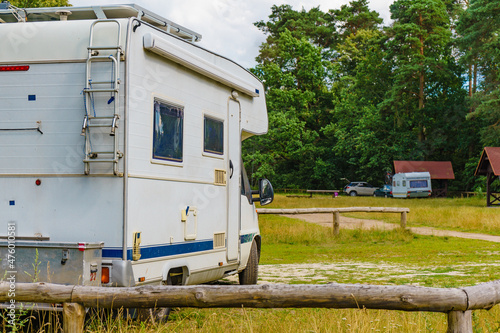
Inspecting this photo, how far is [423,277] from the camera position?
422 inches

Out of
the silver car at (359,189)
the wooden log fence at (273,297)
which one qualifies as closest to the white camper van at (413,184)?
the silver car at (359,189)

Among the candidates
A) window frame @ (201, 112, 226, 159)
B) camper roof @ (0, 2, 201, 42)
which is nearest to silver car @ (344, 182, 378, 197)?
window frame @ (201, 112, 226, 159)

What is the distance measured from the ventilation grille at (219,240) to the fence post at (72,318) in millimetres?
3041

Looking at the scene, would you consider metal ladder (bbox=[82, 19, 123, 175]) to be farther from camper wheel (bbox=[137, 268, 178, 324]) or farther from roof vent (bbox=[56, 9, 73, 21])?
camper wheel (bbox=[137, 268, 178, 324])

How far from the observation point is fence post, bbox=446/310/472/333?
4.84 m

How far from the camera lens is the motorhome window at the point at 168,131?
674cm

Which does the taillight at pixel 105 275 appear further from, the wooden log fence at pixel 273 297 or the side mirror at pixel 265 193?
the side mirror at pixel 265 193

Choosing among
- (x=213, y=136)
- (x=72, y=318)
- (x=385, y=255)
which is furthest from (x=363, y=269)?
(x=72, y=318)

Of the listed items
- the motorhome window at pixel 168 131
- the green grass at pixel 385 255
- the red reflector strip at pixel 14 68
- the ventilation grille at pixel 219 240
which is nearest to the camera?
the red reflector strip at pixel 14 68

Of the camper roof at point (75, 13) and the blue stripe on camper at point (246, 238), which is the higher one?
the camper roof at point (75, 13)

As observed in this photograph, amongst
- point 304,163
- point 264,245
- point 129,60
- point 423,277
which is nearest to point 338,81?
point 304,163

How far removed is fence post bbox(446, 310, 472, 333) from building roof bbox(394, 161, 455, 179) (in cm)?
5719

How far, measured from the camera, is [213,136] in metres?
8.05

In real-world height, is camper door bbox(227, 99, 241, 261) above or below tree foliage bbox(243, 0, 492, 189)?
below
